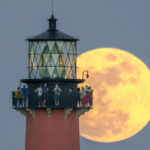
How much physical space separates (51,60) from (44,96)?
1969 millimetres

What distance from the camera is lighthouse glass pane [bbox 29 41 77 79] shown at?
210ft

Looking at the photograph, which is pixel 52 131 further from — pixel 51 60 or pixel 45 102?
pixel 51 60

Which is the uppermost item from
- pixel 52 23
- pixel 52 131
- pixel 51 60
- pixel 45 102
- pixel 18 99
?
pixel 52 23

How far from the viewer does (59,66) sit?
64188mm

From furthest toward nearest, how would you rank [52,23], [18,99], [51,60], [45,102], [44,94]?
[52,23], [18,99], [51,60], [45,102], [44,94]

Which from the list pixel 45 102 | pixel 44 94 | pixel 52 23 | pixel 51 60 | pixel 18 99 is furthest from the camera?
pixel 52 23

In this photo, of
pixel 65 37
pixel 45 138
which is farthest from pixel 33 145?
pixel 65 37

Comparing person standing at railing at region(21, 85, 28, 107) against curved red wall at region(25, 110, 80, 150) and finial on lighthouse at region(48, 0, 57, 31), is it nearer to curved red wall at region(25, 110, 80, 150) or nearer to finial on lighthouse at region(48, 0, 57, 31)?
curved red wall at region(25, 110, 80, 150)

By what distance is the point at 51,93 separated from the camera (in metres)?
63.8

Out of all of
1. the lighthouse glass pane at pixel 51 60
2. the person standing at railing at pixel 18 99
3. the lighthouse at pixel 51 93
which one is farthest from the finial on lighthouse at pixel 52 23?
the person standing at railing at pixel 18 99

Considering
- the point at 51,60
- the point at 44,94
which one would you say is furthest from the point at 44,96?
the point at 51,60

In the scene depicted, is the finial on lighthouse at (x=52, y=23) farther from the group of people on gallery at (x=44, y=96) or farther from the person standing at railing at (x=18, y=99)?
the person standing at railing at (x=18, y=99)

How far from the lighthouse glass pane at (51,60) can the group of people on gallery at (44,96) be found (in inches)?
27.2

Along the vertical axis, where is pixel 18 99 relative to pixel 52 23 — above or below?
below
